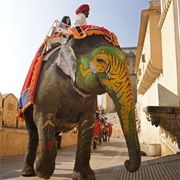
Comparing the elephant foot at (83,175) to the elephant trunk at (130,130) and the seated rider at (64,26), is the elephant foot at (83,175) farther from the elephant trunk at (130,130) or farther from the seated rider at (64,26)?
the seated rider at (64,26)

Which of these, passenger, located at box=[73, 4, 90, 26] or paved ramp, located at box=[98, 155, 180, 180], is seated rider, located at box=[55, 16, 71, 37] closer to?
passenger, located at box=[73, 4, 90, 26]

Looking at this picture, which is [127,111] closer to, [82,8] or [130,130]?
[130,130]

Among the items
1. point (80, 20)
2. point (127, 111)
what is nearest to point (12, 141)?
point (80, 20)

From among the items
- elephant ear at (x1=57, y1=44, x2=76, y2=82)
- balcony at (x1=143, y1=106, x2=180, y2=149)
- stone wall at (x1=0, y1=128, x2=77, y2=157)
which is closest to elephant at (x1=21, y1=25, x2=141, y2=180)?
elephant ear at (x1=57, y1=44, x2=76, y2=82)

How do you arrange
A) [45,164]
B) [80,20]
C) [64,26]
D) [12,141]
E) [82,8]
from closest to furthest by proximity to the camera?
1. [45,164]
2. [80,20]
3. [82,8]
4. [64,26]
5. [12,141]

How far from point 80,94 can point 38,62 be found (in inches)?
34.0

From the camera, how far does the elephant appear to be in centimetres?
273

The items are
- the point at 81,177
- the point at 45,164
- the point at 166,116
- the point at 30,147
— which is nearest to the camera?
the point at 45,164

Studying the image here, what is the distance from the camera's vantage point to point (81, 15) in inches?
144

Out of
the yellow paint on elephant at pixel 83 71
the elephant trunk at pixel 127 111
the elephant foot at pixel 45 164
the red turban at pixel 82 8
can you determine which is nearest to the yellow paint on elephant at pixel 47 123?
the elephant foot at pixel 45 164

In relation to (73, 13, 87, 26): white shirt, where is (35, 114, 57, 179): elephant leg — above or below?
below

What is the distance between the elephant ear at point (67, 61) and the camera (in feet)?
10.4

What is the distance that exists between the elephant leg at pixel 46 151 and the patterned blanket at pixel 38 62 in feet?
1.45

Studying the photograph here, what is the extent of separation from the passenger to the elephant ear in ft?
1.58
